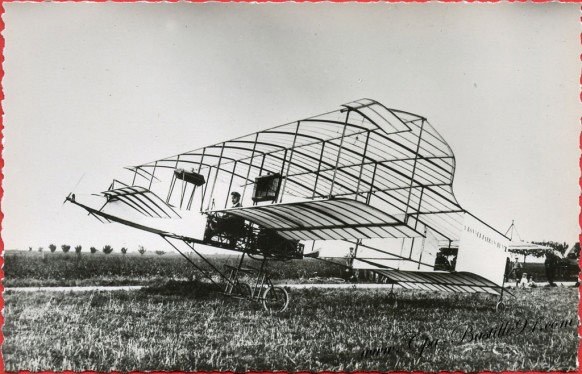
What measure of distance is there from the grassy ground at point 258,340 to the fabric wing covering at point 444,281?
1.08 m

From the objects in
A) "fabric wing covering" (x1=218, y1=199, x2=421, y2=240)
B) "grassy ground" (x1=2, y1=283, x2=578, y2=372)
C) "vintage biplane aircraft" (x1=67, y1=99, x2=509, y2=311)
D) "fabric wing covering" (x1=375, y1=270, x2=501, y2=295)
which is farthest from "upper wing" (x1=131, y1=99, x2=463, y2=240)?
"grassy ground" (x1=2, y1=283, x2=578, y2=372)

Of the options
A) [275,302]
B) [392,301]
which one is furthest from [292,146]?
[392,301]

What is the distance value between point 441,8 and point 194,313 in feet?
20.3

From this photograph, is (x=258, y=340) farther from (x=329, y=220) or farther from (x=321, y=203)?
(x=321, y=203)

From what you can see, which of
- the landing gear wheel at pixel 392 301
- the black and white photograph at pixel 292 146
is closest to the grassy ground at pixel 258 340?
the black and white photograph at pixel 292 146

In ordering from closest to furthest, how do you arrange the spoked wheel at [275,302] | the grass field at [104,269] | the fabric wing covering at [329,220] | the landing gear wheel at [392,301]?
the fabric wing covering at [329,220]
the grass field at [104,269]
the spoked wheel at [275,302]
the landing gear wheel at [392,301]

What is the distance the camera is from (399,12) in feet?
20.6

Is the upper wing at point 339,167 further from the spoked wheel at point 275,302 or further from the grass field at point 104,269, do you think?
the grass field at point 104,269

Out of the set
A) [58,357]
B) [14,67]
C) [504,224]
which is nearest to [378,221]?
[504,224]

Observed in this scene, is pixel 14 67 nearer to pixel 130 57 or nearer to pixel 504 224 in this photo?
pixel 130 57

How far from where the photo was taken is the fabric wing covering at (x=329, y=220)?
18.2 ft

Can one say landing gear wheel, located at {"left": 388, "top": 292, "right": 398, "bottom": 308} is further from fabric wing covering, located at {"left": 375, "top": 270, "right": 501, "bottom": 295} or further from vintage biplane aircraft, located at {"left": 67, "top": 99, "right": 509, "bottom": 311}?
vintage biplane aircraft, located at {"left": 67, "top": 99, "right": 509, "bottom": 311}

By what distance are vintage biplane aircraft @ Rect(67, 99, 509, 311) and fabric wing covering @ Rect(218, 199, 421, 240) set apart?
23mm

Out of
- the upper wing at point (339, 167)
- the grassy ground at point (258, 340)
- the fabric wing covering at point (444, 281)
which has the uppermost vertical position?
the upper wing at point (339, 167)
